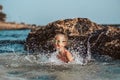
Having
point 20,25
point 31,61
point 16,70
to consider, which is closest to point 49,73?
point 16,70

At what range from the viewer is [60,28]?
13344mm

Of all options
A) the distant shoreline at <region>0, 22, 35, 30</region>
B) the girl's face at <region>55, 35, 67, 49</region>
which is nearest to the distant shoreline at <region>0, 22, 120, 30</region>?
the distant shoreline at <region>0, 22, 35, 30</region>

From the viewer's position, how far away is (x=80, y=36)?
12.9 metres

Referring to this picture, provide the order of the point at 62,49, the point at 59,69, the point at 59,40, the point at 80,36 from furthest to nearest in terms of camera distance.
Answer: the point at 80,36 → the point at 62,49 → the point at 59,40 → the point at 59,69

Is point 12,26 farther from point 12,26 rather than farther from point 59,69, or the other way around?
point 59,69

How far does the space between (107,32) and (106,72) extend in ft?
12.6

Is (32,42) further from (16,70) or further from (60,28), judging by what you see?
(16,70)

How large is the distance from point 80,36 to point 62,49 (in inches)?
123

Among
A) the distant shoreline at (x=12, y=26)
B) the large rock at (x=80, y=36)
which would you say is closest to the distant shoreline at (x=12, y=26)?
the distant shoreline at (x=12, y=26)

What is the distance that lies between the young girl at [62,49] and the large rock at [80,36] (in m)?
1.78

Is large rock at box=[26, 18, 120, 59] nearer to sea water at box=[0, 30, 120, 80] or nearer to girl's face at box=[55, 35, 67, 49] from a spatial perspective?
sea water at box=[0, 30, 120, 80]

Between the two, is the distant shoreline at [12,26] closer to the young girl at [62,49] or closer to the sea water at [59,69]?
the sea water at [59,69]

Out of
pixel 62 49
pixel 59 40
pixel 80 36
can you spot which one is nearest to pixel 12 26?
pixel 80 36

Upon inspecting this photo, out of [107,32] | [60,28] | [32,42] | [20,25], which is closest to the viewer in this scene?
[107,32]
